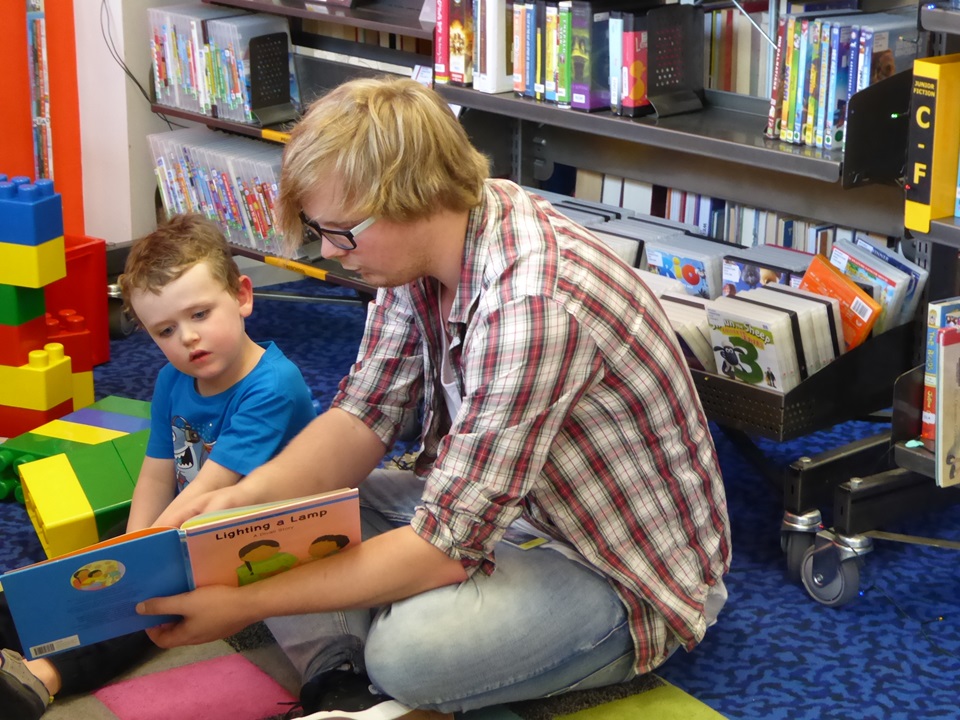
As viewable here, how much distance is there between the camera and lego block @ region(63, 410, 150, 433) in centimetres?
264

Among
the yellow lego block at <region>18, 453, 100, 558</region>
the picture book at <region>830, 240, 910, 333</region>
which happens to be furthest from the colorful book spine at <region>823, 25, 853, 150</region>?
the yellow lego block at <region>18, 453, 100, 558</region>

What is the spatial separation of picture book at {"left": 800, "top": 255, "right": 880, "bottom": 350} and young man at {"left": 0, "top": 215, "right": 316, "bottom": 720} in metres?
0.96

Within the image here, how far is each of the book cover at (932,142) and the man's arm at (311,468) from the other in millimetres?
960

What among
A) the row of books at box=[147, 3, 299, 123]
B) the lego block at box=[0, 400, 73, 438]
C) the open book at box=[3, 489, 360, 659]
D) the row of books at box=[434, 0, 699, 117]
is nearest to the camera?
the open book at box=[3, 489, 360, 659]

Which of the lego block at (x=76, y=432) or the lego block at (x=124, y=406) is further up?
the lego block at (x=76, y=432)

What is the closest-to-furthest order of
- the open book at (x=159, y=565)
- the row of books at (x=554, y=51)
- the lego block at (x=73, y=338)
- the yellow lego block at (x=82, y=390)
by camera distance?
the open book at (x=159, y=565)
the row of books at (x=554, y=51)
the yellow lego block at (x=82, y=390)
the lego block at (x=73, y=338)

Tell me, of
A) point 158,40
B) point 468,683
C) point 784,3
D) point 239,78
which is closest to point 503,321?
point 468,683

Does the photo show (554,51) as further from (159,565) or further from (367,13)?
(159,565)

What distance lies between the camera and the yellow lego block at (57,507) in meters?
2.15

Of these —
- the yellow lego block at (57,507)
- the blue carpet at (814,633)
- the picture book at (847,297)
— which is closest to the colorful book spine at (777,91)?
the picture book at (847,297)

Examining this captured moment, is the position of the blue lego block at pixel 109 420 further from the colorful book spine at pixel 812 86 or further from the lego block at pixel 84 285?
the colorful book spine at pixel 812 86

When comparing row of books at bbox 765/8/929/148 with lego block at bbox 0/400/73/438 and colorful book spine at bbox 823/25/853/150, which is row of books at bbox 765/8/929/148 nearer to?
colorful book spine at bbox 823/25/853/150

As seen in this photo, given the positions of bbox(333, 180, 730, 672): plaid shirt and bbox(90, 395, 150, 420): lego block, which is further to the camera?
bbox(90, 395, 150, 420): lego block

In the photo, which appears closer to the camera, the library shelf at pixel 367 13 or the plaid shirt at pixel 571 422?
the plaid shirt at pixel 571 422
